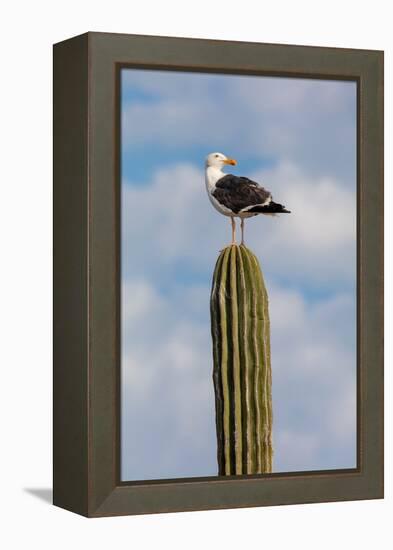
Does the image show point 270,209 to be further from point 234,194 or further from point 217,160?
point 217,160

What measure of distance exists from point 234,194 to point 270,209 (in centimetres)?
22

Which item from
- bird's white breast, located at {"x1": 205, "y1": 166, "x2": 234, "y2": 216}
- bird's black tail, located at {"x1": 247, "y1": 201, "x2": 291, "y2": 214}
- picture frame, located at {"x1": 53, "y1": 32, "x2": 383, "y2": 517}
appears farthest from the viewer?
bird's black tail, located at {"x1": 247, "y1": 201, "x2": 291, "y2": 214}

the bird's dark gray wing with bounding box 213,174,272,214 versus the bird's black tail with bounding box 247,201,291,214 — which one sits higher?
the bird's dark gray wing with bounding box 213,174,272,214

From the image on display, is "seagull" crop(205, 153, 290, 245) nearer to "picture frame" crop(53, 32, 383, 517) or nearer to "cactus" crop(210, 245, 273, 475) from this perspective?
"cactus" crop(210, 245, 273, 475)

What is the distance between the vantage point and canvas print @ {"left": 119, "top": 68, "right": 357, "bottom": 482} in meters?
8.65

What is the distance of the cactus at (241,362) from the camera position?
8.87m

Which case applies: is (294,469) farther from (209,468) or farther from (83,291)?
(83,291)

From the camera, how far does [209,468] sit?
29.0ft

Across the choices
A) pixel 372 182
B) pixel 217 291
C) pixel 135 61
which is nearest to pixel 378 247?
pixel 372 182

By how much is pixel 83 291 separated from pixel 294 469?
1555 millimetres

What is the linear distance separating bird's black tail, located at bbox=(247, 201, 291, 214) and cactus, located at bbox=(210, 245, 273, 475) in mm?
220

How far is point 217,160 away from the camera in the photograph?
8852 millimetres

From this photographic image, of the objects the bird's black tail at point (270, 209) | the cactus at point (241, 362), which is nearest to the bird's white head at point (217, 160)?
the bird's black tail at point (270, 209)

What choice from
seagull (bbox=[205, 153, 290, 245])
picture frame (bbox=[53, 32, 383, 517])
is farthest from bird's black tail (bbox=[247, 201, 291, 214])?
picture frame (bbox=[53, 32, 383, 517])
